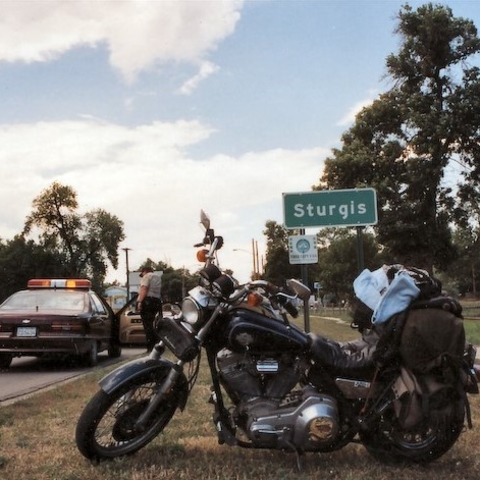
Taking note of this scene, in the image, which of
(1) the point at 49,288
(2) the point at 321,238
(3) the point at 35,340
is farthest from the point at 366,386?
(2) the point at 321,238

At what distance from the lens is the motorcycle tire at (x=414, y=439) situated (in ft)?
14.6

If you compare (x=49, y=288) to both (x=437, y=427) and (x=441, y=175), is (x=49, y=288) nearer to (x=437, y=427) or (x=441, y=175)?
(x=437, y=427)

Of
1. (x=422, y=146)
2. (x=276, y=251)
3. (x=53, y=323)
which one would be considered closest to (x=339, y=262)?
(x=276, y=251)

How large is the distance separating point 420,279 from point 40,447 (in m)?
2.90

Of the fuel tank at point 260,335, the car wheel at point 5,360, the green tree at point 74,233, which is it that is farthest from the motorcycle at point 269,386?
the green tree at point 74,233

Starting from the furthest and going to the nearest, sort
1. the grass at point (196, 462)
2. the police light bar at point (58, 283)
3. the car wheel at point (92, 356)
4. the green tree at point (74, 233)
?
the green tree at point (74, 233) → the police light bar at point (58, 283) → the car wheel at point (92, 356) → the grass at point (196, 462)

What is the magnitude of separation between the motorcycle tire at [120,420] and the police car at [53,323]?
683 cm

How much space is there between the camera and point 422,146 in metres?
29.2

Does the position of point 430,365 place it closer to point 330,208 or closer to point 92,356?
point 330,208

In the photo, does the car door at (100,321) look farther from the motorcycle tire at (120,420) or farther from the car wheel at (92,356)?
the motorcycle tire at (120,420)

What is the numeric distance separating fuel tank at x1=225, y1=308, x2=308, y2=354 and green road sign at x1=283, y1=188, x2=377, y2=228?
5783 millimetres

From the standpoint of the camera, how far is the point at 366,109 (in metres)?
31.9

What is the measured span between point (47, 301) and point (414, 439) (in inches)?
343

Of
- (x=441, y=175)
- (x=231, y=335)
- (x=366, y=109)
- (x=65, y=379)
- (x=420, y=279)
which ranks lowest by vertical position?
(x=65, y=379)
